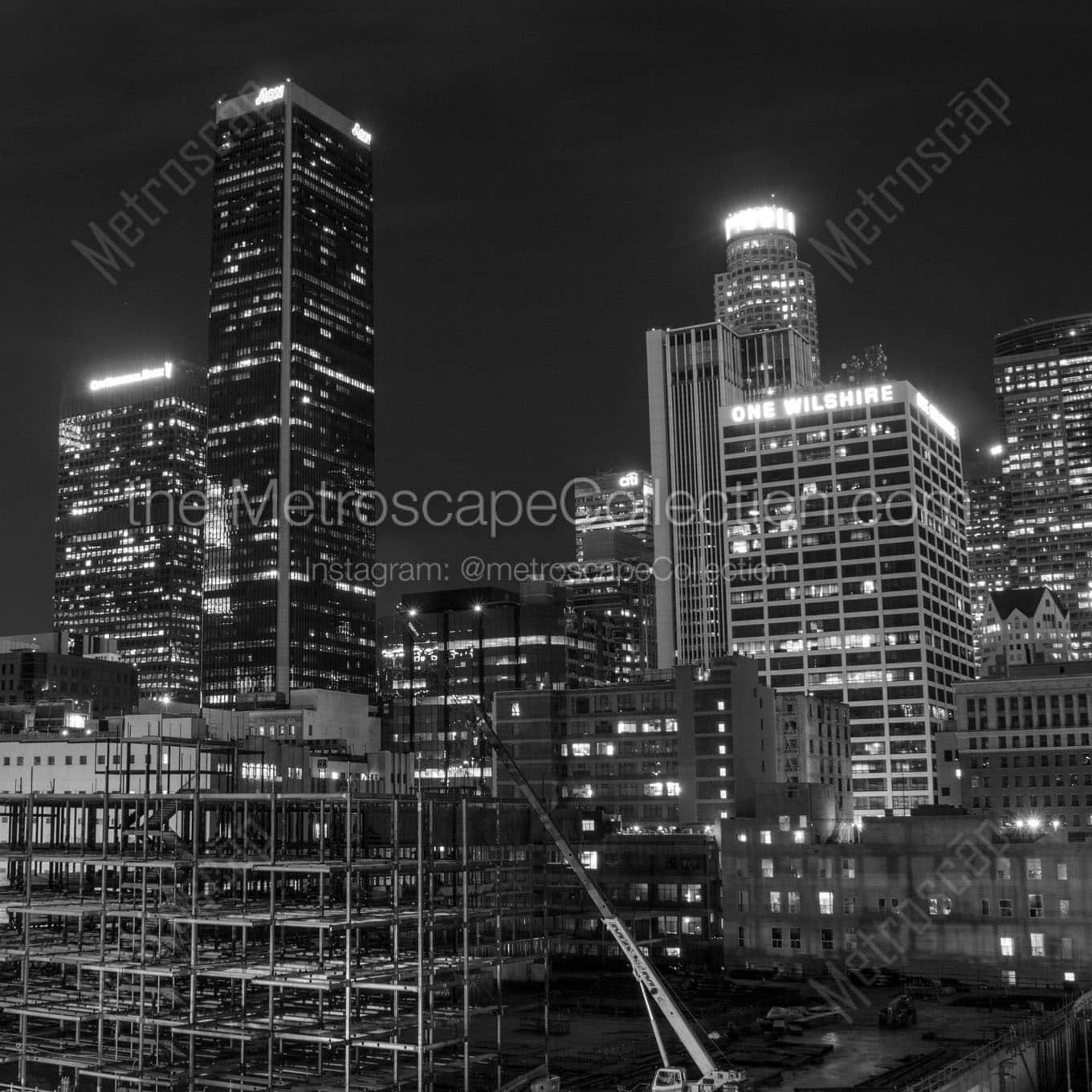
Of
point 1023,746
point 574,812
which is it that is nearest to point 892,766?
point 1023,746

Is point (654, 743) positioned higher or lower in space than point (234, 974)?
higher

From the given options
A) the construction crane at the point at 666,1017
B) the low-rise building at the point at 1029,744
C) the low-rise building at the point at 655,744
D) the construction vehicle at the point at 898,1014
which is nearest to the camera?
the construction crane at the point at 666,1017

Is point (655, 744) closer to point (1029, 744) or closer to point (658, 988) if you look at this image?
point (1029, 744)

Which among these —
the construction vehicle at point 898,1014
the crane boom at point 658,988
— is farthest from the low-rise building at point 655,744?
the crane boom at point 658,988

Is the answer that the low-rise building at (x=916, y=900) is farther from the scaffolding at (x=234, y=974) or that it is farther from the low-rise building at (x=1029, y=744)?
the low-rise building at (x=1029, y=744)

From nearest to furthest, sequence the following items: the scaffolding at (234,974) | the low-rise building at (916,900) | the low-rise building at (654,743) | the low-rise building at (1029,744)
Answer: the scaffolding at (234,974), the low-rise building at (916,900), the low-rise building at (654,743), the low-rise building at (1029,744)

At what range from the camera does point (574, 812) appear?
404ft

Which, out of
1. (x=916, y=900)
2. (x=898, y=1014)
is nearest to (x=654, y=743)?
(x=916, y=900)

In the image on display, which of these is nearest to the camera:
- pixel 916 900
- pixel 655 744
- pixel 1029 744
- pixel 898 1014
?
pixel 898 1014

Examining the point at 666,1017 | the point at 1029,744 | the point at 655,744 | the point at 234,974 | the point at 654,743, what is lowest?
the point at 666,1017

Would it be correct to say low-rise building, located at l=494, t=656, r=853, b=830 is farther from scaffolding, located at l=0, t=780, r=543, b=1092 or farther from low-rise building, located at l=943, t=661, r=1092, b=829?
scaffolding, located at l=0, t=780, r=543, b=1092

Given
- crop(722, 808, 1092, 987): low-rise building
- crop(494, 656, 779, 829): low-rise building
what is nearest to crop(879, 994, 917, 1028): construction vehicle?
crop(722, 808, 1092, 987): low-rise building

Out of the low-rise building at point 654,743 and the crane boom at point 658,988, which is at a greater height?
the low-rise building at point 654,743

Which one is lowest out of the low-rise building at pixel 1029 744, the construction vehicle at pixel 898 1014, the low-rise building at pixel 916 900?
the construction vehicle at pixel 898 1014
